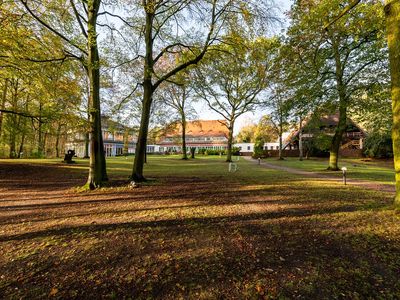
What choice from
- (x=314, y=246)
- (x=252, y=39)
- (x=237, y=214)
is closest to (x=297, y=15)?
(x=252, y=39)

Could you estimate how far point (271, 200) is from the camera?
284 inches

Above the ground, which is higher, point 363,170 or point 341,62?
point 341,62

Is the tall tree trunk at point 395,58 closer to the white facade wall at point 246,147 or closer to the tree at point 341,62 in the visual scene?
the tree at point 341,62

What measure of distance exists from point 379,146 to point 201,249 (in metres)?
38.3

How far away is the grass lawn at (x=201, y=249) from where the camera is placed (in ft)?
8.64

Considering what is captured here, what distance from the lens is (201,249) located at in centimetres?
367

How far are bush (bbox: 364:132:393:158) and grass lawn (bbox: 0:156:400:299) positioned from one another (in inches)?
1232

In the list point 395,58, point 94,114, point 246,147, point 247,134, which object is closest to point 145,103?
point 94,114

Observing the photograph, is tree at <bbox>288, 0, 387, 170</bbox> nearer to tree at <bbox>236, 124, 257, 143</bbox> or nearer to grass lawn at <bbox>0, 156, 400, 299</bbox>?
grass lawn at <bbox>0, 156, 400, 299</bbox>

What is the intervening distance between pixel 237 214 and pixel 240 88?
77.8 ft

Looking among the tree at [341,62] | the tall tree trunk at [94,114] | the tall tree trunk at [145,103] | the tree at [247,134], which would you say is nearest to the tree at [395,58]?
the tree at [341,62]

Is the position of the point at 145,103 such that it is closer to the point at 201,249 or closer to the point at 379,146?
the point at 201,249

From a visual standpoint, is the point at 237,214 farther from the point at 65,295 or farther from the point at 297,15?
the point at 297,15

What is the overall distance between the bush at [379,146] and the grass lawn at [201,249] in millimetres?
31292
